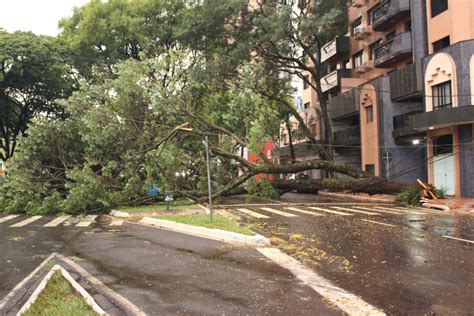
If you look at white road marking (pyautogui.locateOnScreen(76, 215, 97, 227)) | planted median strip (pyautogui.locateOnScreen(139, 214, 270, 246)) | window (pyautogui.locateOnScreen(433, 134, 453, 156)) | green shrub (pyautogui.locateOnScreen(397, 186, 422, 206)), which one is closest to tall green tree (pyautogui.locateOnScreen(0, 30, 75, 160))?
white road marking (pyautogui.locateOnScreen(76, 215, 97, 227))

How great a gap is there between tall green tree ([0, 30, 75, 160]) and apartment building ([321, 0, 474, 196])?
73.3 ft

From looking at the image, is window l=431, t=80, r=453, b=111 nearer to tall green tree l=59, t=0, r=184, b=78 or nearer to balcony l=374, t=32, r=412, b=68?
balcony l=374, t=32, r=412, b=68

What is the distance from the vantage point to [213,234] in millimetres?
12305

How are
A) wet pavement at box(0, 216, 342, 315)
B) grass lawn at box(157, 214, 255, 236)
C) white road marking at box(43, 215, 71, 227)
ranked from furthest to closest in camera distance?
white road marking at box(43, 215, 71, 227) → grass lawn at box(157, 214, 255, 236) → wet pavement at box(0, 216, 342, 315)

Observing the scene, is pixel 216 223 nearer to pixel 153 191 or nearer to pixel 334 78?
pixel 153 191

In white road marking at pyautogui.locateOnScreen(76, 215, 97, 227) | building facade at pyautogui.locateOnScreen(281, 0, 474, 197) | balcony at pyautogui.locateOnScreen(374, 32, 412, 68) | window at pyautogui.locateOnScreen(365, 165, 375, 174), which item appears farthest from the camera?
window at pyautogui.locateOnScreen(365, 165, 375, 174)

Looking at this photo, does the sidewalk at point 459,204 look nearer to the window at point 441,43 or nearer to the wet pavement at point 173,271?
the window at point 441,43

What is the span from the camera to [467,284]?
22.2 ft

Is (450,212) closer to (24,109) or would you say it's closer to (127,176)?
(127,176)

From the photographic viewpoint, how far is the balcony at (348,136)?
3528cm

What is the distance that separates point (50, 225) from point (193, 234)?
22.0 ft

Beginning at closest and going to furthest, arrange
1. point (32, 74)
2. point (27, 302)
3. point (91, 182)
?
1. point (27, 302)
2. point (91, 182)
3. point (32, 74)

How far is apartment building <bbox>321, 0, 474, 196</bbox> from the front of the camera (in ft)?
76.0

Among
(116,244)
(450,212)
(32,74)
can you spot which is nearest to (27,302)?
(116,244)
